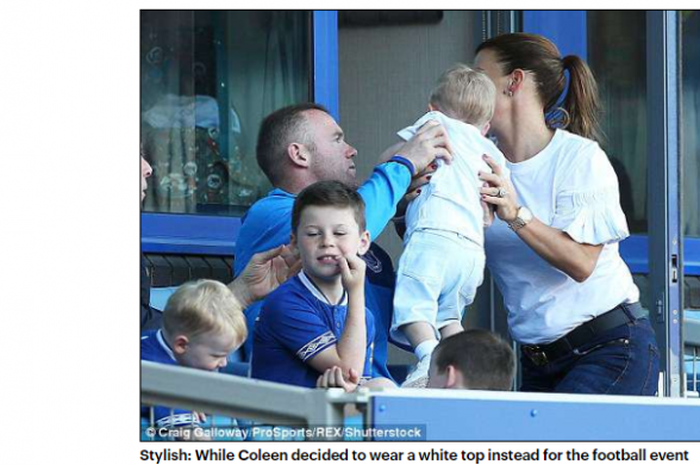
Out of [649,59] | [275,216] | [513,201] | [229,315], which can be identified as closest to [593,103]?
[649,59]

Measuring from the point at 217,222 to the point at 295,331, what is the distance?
2.02 m

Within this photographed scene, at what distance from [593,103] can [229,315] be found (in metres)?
1.66

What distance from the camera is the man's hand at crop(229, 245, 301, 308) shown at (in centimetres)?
422

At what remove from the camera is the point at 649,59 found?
16.1ft

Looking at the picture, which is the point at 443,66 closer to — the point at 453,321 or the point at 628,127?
the point at 628,127

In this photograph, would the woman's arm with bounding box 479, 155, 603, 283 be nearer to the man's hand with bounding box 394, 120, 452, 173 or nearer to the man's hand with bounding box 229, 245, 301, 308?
the man's hand with bounding box 394, 120, 452, 173

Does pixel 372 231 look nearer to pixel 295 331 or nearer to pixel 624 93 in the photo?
pixel 295 331

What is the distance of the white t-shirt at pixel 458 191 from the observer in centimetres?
437

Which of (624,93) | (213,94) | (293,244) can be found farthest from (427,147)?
(624,93)

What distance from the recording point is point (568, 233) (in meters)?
4.39

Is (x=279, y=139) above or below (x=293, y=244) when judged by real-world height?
above

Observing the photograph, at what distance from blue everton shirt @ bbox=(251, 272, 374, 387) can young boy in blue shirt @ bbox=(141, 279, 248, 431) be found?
0.19 m

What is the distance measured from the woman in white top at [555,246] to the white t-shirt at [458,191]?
6 cm

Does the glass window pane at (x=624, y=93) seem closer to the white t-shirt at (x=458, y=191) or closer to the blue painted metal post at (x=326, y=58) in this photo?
the blue painted metal post at (x=326, y=58)
